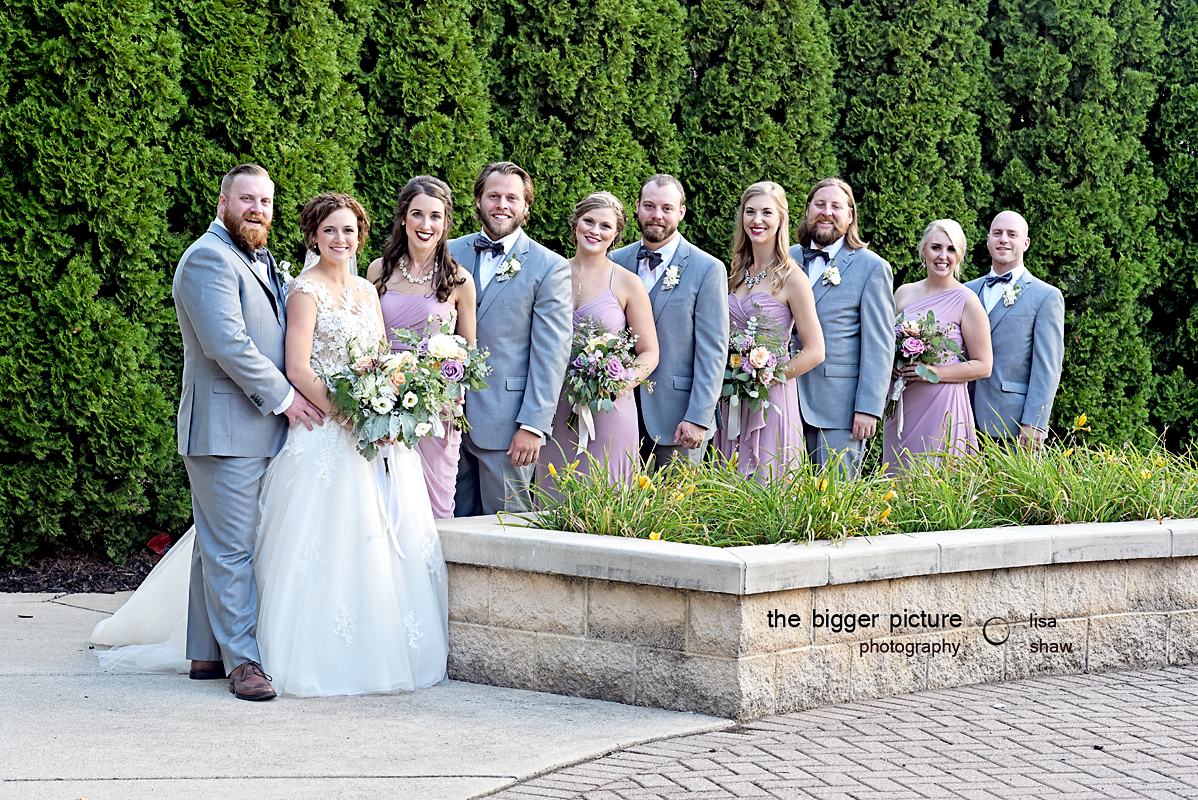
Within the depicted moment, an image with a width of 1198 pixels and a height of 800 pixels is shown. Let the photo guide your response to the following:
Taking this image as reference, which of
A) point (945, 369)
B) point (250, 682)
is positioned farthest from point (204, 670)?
point (945, 369)

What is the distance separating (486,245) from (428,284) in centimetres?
44

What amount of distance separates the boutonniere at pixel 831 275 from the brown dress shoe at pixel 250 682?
364cm

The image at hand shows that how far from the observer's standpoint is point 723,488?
5.69m

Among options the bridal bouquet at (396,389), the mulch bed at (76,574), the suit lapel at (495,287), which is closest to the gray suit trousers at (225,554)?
the bridal bouquet at (396,389)

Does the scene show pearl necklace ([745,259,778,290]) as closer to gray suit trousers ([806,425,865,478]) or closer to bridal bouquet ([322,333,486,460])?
gray suit trousers ([806,425,865,478])

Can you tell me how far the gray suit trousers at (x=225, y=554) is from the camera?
5.09 m

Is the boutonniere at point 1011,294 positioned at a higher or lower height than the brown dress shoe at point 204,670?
higher

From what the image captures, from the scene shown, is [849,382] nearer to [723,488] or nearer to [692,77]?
[723,488]

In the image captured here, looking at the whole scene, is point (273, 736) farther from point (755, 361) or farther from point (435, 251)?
point (755, 361)

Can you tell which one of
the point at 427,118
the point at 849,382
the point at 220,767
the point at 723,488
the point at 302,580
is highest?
the point at 427,118

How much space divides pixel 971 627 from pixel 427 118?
4.45 metres

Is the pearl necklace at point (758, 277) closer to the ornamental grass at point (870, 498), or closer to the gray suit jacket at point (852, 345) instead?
the gray suit jacket at point (852, 345)

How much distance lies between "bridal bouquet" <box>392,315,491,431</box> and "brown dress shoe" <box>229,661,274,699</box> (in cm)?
131

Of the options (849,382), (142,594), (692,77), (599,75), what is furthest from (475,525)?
(692,77)
